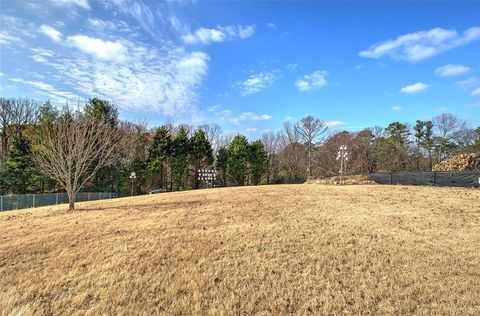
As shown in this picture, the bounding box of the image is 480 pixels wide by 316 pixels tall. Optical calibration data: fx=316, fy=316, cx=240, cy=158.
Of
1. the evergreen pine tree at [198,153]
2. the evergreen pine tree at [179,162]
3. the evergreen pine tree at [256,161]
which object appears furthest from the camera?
the evergreen pine tree at [256,161]

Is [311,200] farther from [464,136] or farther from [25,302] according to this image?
[464,136]

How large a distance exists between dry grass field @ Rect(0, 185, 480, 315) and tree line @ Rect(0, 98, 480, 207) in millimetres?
21577

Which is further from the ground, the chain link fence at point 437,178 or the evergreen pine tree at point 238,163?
the evergreen pine tree at point 238,163

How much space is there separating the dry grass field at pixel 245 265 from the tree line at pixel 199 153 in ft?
70.8

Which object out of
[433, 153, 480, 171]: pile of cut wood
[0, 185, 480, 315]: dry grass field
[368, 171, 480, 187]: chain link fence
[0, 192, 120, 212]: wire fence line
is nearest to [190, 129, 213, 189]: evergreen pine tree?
[0, 192, 120, 212]: wire fence line

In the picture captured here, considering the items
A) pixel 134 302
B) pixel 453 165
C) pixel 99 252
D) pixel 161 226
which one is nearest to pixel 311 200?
pixel 161 226

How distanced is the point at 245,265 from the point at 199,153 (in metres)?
36.0

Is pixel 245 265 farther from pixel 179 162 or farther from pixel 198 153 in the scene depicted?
pixel 198 153

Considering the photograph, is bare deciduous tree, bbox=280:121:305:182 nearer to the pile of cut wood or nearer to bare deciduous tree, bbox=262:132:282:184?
bare deciduous tree, bbox=262:132:282:184

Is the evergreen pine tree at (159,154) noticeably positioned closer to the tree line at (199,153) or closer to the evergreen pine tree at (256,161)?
the tree line at (199,153)

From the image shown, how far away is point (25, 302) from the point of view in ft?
17.5

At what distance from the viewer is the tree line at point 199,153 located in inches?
1250

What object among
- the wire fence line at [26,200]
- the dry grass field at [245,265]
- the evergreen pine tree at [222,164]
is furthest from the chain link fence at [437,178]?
the wire fence line at [26,200]

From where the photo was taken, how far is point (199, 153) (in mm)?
41938
